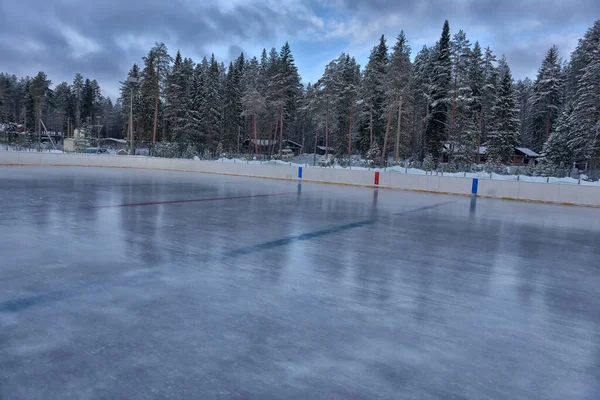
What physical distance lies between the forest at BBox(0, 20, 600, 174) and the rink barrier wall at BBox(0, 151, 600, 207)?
8308 mm

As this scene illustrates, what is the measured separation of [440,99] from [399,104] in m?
6.17

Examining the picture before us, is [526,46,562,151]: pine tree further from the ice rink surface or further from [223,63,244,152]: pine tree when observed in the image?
the ice rink surface

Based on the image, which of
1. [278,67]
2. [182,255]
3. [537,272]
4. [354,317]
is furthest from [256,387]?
[278,67]

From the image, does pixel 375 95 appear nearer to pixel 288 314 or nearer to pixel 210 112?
pixel 210 112

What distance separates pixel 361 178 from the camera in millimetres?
26359

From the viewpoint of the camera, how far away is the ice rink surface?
3.08 metres

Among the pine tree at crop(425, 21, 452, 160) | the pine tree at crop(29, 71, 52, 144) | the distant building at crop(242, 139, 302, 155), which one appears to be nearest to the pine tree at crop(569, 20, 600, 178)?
the pine tree at crop(425, 21, 452, 160)

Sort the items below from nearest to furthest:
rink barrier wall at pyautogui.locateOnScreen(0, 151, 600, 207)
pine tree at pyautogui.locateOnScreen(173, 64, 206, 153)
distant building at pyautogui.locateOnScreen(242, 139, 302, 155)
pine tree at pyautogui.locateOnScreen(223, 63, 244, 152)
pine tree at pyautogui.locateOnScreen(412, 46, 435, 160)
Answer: rink barrier wall at pyautogui.locateOnScreen(0, 151, 600, 207) → pine tree at pyautogui.locateOnScreen(412, 46, 435, 160) → pine tree at pyautogui.locateOnScreen(173, 64, 206, 153) → pine tree at pyautogui.locateOnScreen(223, 63, 244, 152) → distant building at pyautogui.locateOnScreen(242, 139, 302, 155)

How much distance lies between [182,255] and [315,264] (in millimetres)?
2232

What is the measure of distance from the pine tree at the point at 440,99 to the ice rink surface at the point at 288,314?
137 feet

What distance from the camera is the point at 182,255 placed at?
6859mm

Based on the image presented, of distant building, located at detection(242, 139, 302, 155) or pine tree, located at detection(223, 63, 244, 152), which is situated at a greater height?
pine tree, located at detection(223, 63, 244, 152)

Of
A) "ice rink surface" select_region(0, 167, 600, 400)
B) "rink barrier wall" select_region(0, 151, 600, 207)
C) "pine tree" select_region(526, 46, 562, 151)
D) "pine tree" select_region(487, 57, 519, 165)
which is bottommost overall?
"ice rink surface" select_region(0, 167, 600, 400)

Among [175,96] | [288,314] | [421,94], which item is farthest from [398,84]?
[288,314]
